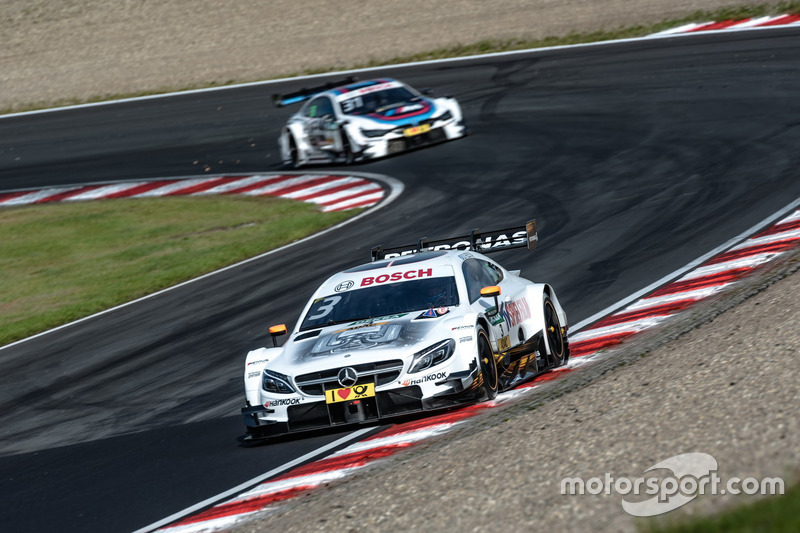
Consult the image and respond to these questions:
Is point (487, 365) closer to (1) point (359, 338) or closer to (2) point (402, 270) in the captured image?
(1) point (359, 338)

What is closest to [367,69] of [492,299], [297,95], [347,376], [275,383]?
[297,95]

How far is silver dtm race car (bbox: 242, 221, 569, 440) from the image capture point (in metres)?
9.40

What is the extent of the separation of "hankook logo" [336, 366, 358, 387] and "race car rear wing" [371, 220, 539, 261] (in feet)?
8.75

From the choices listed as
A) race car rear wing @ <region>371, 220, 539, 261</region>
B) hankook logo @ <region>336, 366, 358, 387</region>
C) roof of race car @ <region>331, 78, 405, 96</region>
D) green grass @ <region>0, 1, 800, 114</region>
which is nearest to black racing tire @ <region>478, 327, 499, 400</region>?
hankook logo @ <region>336, 366, 358, 387</region>

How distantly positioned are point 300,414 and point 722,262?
613cm

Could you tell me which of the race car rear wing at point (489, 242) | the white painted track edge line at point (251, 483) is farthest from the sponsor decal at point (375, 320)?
the race car rear wing at point (489, 242)

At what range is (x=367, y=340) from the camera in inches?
383

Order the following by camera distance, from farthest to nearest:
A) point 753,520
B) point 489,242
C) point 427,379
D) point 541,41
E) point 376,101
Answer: point 541,41 → point 376,101 → point 489,242 → point 427,379 → point 753,520

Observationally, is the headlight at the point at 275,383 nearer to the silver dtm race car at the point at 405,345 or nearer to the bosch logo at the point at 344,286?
the silver dtm race car at the point at 405,345

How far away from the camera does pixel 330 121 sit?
24.0 m

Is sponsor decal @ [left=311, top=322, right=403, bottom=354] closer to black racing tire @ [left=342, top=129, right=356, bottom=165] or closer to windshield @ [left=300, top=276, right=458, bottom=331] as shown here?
windshield @ [left=300, top=276, right=458, bottom=331]

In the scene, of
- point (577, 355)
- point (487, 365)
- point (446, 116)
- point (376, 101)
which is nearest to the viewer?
point (487, 365)

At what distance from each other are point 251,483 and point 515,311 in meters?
3.20

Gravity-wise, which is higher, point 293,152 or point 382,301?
point 382,301
